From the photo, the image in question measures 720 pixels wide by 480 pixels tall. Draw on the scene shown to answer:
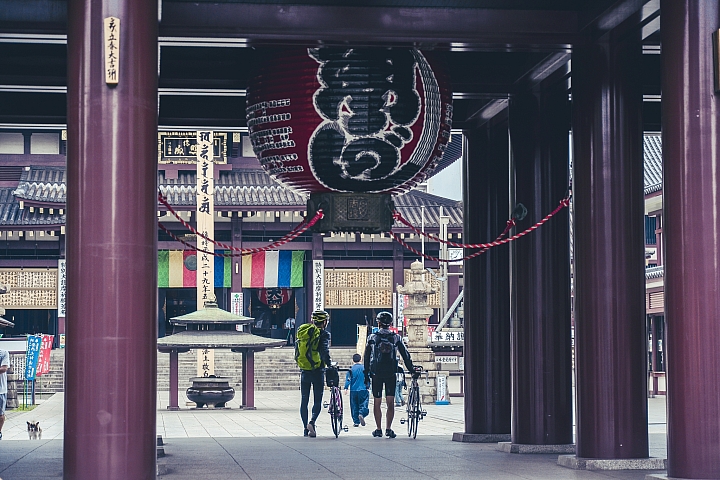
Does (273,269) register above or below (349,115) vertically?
below

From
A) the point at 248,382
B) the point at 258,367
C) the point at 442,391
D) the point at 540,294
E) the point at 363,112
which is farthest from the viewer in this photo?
the point at 258,367

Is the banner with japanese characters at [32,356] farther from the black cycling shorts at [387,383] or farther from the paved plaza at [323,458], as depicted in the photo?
the black cycling shorts at [387,383]

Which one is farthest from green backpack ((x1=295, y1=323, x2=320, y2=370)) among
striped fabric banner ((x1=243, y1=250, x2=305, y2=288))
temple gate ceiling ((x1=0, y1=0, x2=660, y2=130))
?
striped fabric banner ((x1=243, y1=250, x2=305, y2=288))

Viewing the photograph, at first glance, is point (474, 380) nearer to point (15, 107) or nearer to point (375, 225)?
point (375, 225)

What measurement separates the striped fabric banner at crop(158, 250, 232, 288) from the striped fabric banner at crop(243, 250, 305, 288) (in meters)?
0.85

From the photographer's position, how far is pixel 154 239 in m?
7.87

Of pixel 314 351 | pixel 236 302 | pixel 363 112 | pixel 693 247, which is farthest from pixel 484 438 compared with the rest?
pixel 236 302

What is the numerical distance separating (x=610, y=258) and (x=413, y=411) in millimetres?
5801

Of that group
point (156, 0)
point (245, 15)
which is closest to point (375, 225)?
point (245, 15)

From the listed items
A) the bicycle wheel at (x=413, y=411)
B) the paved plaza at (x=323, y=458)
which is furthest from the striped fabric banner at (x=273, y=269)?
the bicycle wheel at (x=413, y=411)

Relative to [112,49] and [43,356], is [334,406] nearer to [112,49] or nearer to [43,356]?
[112,49]

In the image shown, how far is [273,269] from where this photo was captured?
4238 centimetres

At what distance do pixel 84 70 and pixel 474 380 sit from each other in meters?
7.87

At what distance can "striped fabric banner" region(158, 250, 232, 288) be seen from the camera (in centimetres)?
4169
